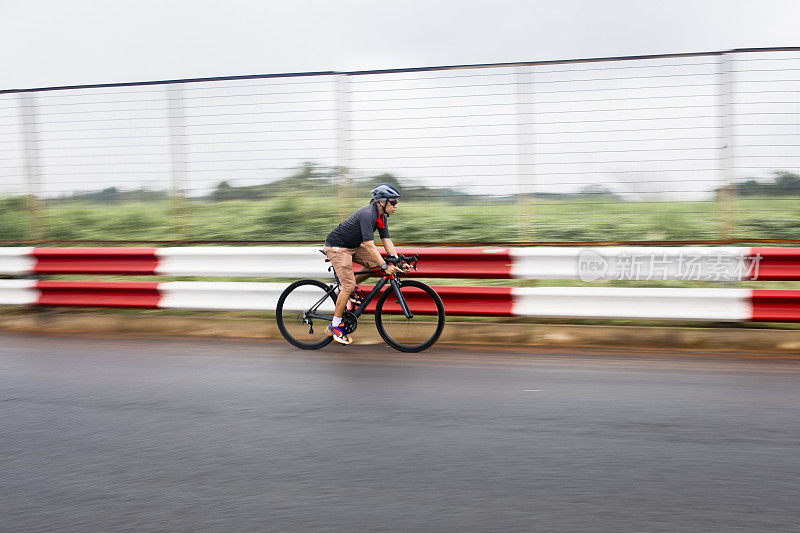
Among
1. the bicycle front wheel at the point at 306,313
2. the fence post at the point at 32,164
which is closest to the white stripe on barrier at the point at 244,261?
the bicycle front wheel at the point at 306,313

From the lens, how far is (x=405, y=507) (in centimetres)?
373

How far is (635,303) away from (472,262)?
1748 millimetres

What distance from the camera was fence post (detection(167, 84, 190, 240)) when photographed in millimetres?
10078

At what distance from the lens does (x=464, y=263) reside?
28.8 feet

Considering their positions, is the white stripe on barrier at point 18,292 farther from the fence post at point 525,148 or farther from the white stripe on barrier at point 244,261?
the fence post at point 525,148

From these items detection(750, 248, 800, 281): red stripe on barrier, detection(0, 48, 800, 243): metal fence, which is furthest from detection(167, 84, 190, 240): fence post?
detection(750, 248, 800, 281): red stripe on barrier

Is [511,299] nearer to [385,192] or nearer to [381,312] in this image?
[381,312]

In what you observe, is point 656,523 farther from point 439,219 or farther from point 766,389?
point 439,219

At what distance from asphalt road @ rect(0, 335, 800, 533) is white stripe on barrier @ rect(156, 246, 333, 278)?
74.7 inches

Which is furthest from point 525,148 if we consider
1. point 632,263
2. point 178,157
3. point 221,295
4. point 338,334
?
point 178,157

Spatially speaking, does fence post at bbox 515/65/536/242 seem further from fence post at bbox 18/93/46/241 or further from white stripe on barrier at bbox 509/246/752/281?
fence post at bbox 18/93/46/241

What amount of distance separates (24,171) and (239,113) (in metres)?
3.20

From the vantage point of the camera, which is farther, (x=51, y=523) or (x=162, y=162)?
(x=162, y=162)

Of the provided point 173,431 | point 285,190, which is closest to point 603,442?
point 173,431
